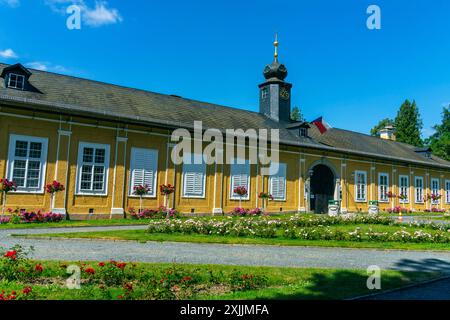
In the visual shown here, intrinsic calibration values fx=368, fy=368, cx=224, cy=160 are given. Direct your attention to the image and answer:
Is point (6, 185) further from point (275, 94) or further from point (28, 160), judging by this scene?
point (275, 94)


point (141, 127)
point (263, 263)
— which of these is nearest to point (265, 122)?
point (141, 127)

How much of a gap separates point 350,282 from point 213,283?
2.47m

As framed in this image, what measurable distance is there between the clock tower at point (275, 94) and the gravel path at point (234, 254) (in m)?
21.6

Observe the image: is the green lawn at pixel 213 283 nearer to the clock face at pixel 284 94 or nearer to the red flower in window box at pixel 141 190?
the red flower in window box at pixel 141 190

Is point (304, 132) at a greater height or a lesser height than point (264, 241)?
greater

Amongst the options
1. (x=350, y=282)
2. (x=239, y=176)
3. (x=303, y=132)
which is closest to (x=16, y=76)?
(x=239, y=176)

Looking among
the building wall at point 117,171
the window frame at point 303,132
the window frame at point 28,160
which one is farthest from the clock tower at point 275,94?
the window frame at point 28,160

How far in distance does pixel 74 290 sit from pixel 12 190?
12.6 meters

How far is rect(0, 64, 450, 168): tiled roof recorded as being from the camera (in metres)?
18.0

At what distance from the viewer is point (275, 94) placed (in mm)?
32062

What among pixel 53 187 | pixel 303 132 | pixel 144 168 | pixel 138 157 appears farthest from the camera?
pixel 303 132

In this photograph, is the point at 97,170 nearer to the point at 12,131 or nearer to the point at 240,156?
the point at 12,131

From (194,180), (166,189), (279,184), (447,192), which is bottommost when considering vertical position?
(166,189)
